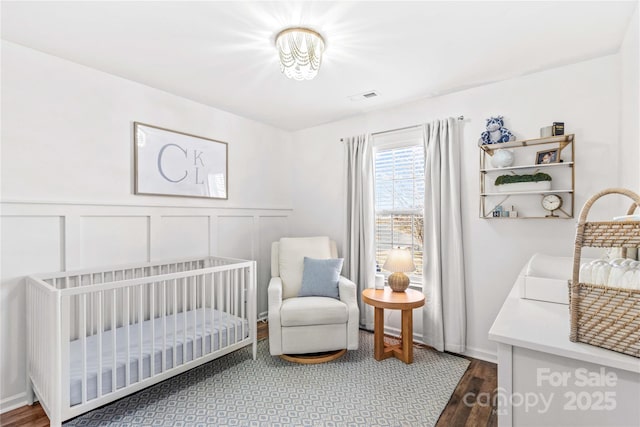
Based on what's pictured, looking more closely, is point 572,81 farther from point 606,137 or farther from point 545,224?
point 545,224

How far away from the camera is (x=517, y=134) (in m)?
2.53

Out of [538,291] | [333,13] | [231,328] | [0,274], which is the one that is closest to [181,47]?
[333,13]

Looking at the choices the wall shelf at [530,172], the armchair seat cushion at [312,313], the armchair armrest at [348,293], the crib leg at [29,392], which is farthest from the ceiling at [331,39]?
the crib leg at [29,392]

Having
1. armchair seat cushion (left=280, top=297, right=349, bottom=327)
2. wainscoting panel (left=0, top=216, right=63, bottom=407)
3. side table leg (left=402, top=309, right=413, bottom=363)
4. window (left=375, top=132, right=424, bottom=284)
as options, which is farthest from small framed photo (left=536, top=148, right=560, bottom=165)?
wainscoting panel (left=0, top=216, right=63, bottom=407)

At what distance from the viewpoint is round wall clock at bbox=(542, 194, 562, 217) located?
230 cm

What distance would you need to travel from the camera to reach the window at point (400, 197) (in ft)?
10.3

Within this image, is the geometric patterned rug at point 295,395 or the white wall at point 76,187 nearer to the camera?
the geometric patterned rug at point 295,395

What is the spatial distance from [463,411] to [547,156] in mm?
1904

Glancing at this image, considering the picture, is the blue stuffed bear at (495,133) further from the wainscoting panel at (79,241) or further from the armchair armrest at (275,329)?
the wainscoting panel at (79,241)

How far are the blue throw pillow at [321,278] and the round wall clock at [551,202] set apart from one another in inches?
69.1

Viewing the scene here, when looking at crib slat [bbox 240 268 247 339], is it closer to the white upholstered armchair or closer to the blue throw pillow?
the white upholstered armchair

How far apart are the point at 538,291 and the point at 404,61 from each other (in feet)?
5.65

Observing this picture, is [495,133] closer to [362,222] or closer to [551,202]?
[551,202]

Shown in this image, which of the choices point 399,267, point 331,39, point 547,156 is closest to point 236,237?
point 399,267
